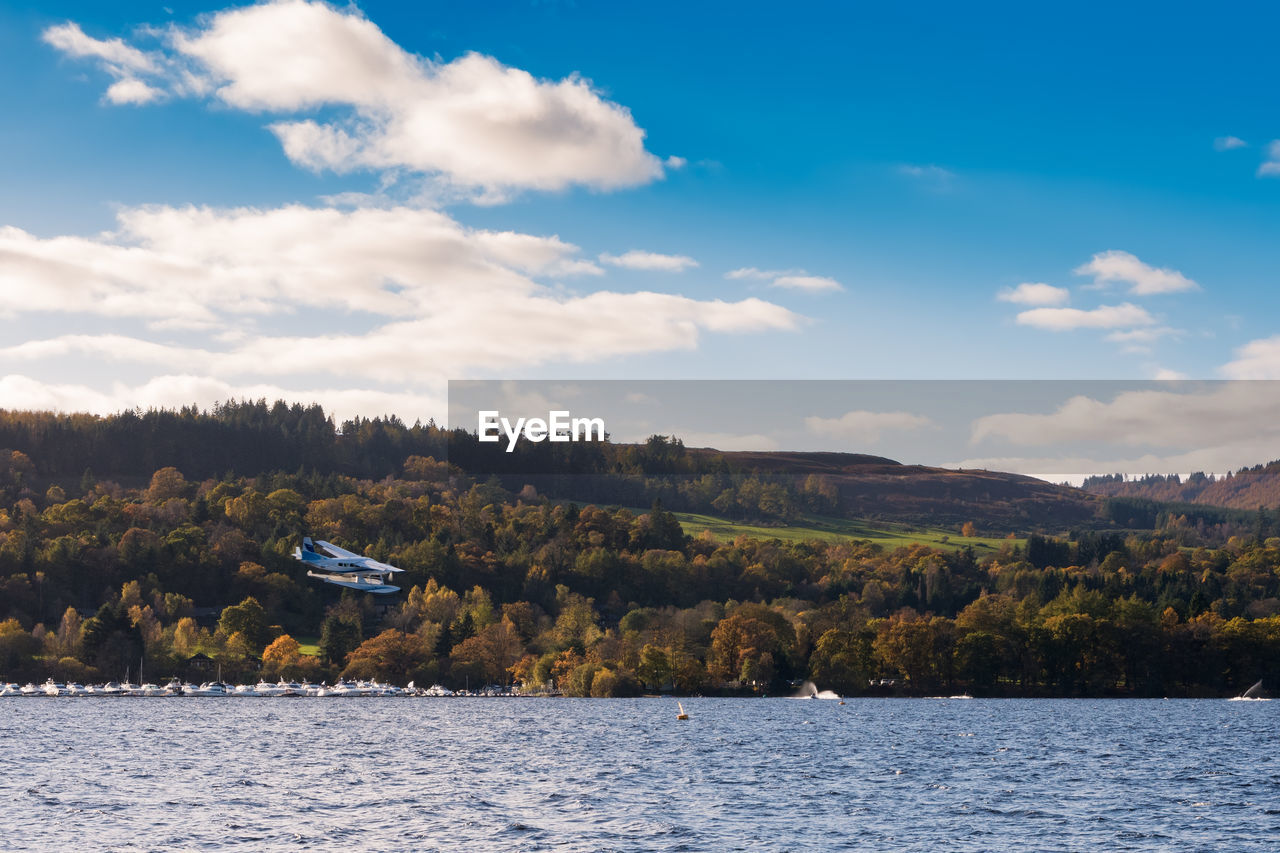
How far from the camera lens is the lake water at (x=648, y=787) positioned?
211ft

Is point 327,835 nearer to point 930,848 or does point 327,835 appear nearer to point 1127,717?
point 930,848

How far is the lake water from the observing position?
64188 millimetres

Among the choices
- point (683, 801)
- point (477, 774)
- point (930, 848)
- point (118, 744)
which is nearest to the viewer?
point (930, 848)

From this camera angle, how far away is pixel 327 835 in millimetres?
63781

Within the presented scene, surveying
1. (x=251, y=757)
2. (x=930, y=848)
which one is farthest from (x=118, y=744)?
(x=930, y=848)

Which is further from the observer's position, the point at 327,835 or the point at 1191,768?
the point at 1191,768

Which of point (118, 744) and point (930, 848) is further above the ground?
point (930, 848)

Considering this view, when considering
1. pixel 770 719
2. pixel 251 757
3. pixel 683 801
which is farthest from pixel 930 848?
pixel 770 719

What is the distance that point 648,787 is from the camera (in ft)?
282

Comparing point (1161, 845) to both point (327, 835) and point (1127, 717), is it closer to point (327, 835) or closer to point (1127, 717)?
point (327, 835)

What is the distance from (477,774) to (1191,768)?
54.9 meters

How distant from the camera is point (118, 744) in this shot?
12812 centimetres

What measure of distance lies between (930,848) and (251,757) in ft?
226

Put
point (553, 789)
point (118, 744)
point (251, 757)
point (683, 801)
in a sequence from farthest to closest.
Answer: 1. point (118, 744)
2. point (251, 757)
3. point (553, 789)
4. point (683, 801)
